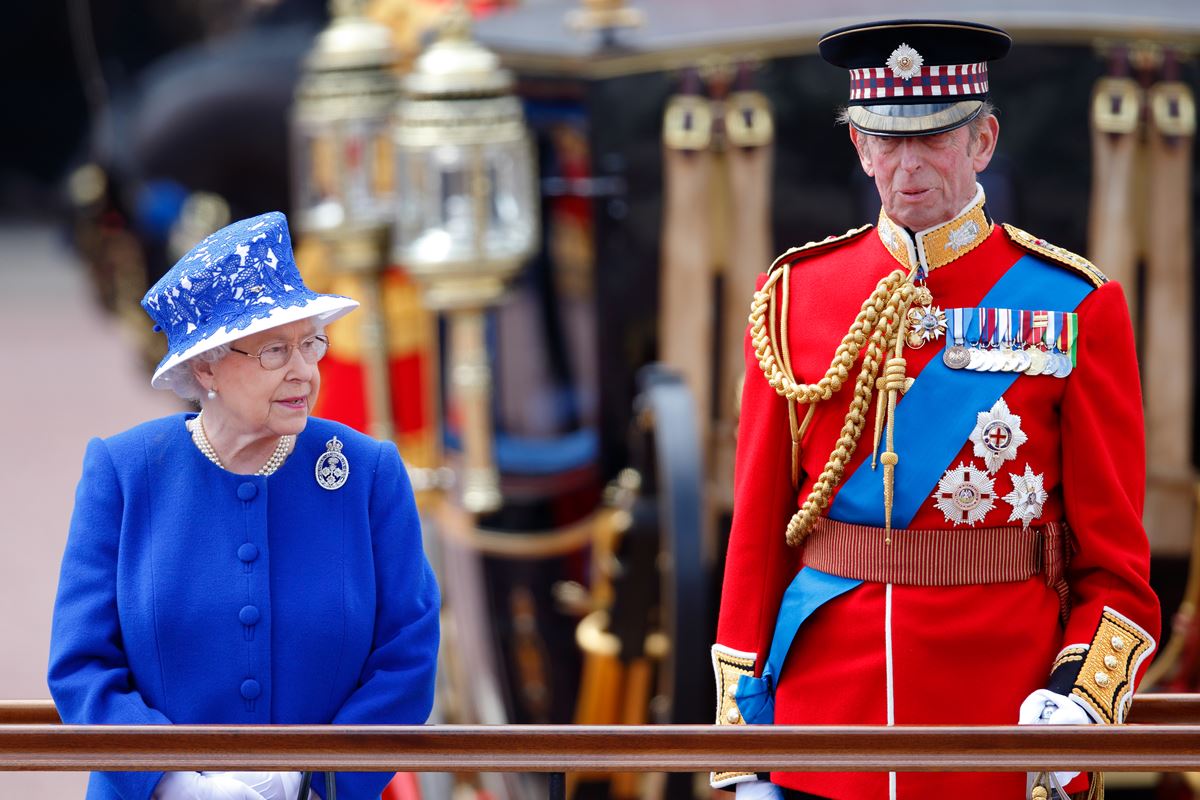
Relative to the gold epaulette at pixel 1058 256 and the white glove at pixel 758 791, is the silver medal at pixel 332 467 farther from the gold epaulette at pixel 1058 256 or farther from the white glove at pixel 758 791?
the gold epaulette at pixel 1058 256

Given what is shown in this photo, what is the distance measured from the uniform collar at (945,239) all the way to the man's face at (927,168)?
0.03 ft

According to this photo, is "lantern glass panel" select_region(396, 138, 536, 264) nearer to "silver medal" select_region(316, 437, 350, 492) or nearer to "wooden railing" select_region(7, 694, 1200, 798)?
"silver medal" select_region(316, 437, 350, 492)

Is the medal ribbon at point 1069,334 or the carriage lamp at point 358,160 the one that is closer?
the medal ribbon at point 1069,334

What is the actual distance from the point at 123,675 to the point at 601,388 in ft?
7.87

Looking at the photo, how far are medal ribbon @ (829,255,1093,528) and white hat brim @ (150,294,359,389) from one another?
59 centimetres

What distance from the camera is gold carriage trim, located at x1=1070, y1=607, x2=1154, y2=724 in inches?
79.5

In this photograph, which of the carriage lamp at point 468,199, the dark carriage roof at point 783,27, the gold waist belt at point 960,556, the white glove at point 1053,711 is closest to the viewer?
the white glove at point 1053,711

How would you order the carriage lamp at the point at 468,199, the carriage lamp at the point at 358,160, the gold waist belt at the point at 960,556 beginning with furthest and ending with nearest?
the carriage lamp at the point at 358,160, the carriage lamp at the point at 468,199, the gold waist belt at the point at 960,556

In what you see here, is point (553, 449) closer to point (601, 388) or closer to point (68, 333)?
point (601, 388)

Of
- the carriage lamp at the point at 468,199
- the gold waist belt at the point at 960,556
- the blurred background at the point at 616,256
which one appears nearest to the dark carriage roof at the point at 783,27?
the blurred background at the point at 616,256

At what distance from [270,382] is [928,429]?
0.71 meters

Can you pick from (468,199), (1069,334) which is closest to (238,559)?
(1069,334)

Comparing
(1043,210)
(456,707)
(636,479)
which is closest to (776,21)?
(1043,210)

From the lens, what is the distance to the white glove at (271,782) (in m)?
2.02
